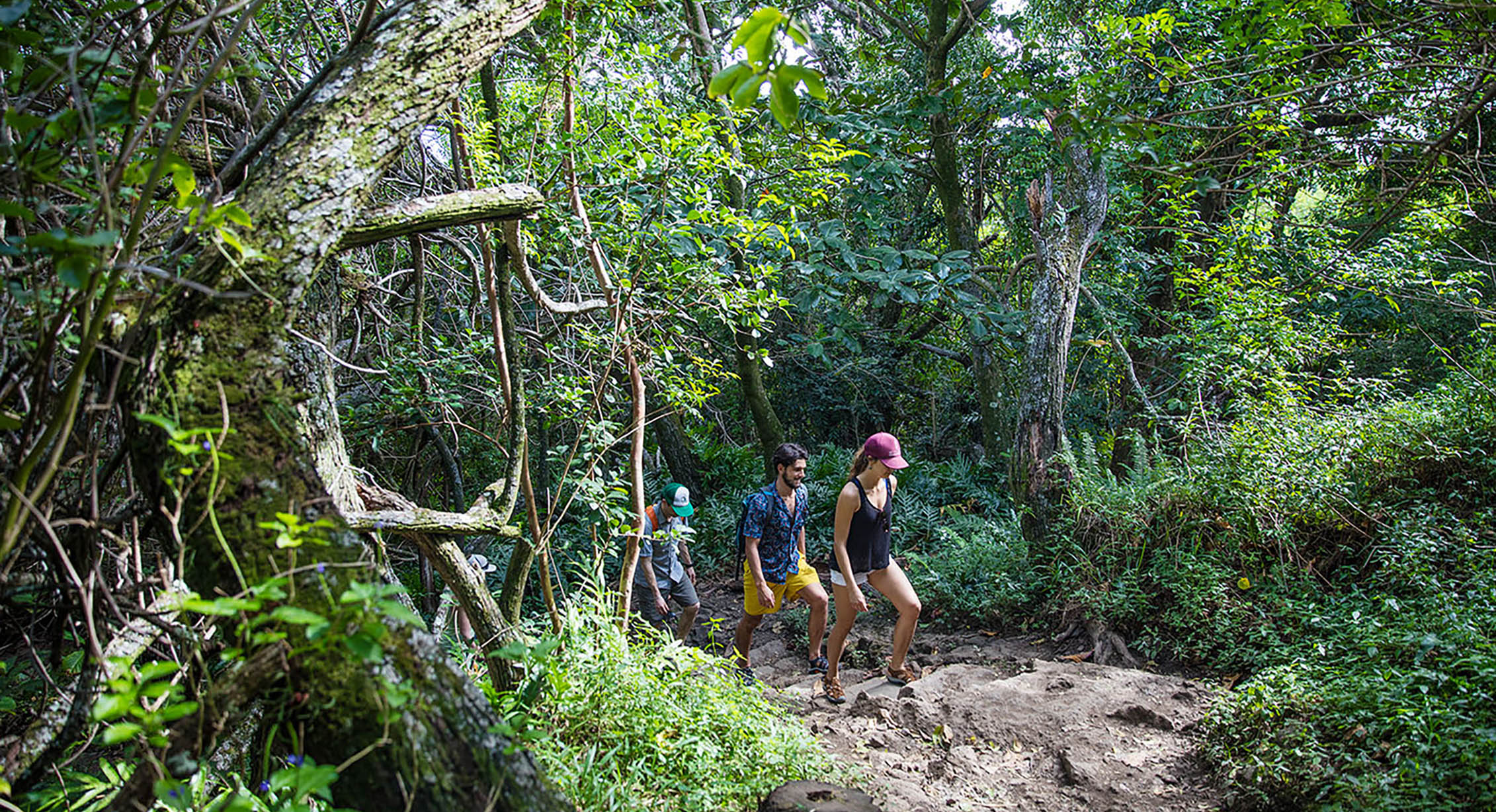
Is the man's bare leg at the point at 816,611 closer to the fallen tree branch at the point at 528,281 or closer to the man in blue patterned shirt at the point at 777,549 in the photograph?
the man in blue patterned shirt at the point at 777,549

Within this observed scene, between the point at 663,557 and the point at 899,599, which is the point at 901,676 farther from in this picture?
the point at 663,557

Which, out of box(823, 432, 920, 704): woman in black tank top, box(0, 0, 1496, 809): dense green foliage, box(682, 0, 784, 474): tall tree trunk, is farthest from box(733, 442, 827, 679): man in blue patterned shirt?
box(682, 0, 784, 474): tall tree trunk

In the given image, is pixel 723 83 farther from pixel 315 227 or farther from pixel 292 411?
pixel 292 411

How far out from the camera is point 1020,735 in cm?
498

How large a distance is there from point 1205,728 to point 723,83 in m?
4.80

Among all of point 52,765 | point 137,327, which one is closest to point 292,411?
point 137,327

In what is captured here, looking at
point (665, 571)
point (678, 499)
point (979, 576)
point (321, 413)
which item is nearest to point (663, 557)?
point (665, 571)

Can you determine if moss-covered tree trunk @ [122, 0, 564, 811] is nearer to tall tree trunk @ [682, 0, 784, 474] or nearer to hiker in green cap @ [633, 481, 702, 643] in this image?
hiker in green cap @ [633, 481, 702, 643]

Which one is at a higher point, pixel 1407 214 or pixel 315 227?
pixel 1407 214

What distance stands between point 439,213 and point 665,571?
461cm

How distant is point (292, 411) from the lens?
184 cm

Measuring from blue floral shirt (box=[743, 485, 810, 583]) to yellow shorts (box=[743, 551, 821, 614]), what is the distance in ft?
0.24

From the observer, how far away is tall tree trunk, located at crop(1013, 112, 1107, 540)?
7660mm

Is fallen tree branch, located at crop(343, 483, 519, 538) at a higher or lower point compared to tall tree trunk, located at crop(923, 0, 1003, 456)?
lower
